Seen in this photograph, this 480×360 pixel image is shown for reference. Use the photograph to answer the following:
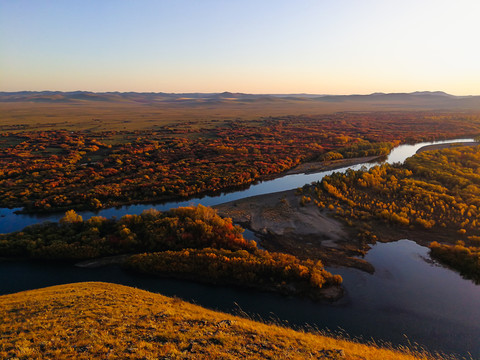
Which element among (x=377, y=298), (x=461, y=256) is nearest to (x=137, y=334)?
(x=377, y=298)

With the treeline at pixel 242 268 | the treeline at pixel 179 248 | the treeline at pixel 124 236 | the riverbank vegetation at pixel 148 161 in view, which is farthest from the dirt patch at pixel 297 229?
the riverbank vegetation at pixel 148 161

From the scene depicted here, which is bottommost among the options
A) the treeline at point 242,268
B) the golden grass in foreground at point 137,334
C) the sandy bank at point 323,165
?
the treeline at point 242,268

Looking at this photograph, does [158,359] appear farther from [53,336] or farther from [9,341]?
[9,341]

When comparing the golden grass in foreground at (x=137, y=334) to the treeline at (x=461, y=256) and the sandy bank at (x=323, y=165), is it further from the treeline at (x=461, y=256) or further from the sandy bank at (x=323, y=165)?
the sandy bank at (x=323, y=165)

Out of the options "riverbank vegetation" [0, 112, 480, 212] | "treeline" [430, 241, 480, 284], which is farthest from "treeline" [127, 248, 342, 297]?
"riverbank vegetation" [0, 112, 480, 212]

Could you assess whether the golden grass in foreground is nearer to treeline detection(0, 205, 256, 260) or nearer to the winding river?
the winding river

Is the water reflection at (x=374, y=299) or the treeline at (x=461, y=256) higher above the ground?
the treeline at (x=461, y=256)
